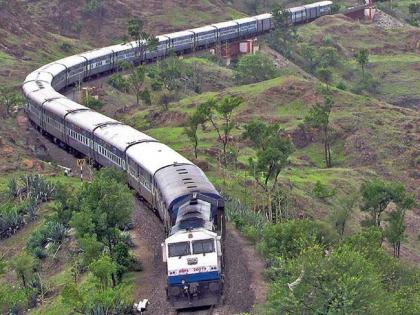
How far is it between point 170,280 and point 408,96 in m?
81.5

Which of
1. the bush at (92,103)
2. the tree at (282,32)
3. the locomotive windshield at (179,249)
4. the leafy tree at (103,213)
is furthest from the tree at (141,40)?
the locomotive windshield at (179,249)

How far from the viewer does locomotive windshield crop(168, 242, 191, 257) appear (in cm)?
2897

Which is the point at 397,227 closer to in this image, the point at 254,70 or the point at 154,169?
the point at 154,169

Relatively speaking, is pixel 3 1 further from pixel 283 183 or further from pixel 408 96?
pixel 283 183

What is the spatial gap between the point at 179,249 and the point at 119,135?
22116mm

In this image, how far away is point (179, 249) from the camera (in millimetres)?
29047

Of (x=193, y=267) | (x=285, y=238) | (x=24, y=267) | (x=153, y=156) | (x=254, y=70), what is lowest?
(x=254, y=70)

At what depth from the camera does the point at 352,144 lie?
72.9 m

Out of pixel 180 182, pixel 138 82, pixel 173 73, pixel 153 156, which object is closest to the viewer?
pixel 180 182

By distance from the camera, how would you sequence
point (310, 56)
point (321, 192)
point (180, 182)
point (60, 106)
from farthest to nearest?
point (310, 56) → point (60, 106) → point (321, 192) → point (180, 182)

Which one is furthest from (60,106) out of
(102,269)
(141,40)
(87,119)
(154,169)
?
(141,40)

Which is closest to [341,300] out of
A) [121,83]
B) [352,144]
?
[352,144]

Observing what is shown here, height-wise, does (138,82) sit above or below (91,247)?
below

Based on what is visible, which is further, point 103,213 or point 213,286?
point 103,213
